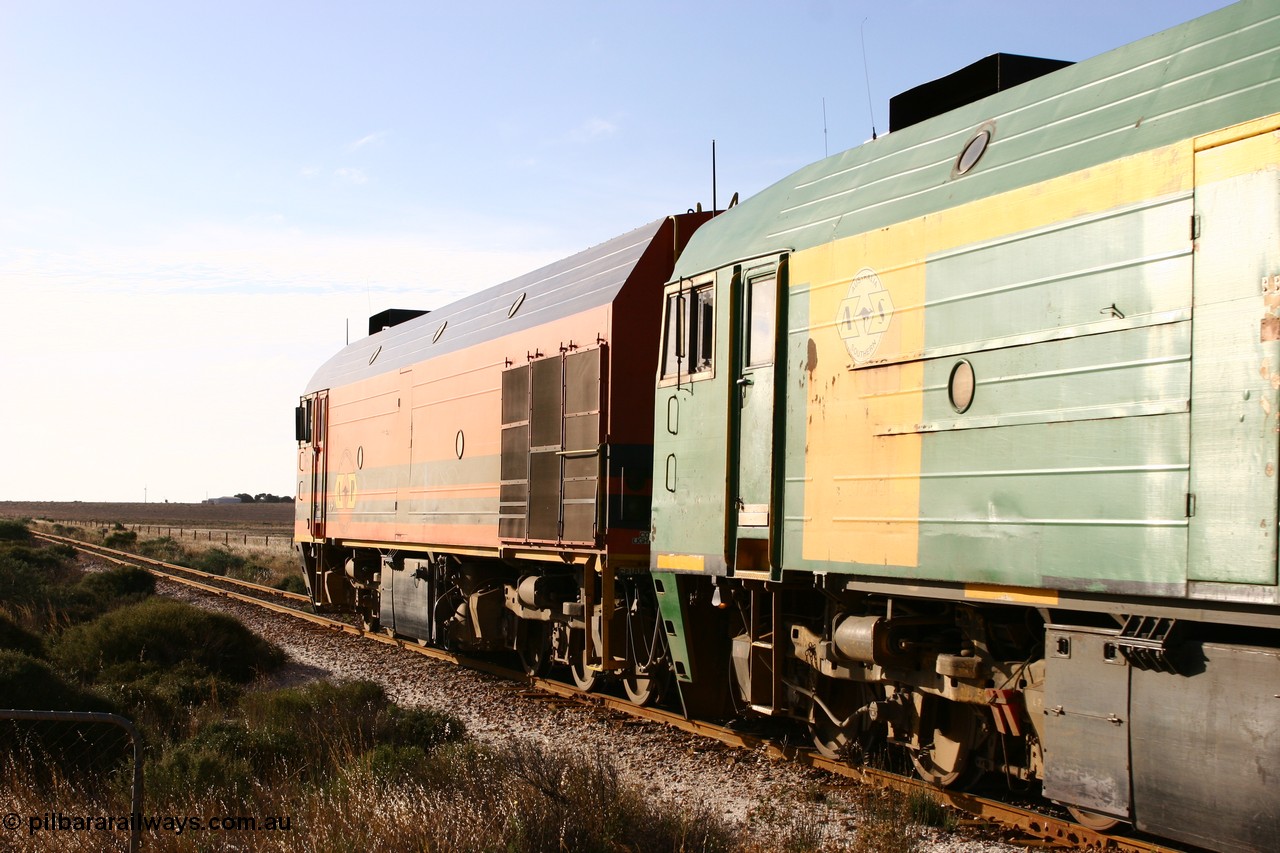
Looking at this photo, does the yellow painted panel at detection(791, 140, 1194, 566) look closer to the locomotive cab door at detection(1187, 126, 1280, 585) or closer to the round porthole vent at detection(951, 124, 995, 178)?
the round porthole vent at detection(951, 124, 995, 178)

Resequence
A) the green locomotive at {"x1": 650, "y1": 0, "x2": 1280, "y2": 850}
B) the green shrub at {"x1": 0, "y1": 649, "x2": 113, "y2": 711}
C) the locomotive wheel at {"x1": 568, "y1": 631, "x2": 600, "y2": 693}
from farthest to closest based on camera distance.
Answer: the locomotive wheel at {"x1": 568, "y1": 631, "x2": 600, "y2": 693} < the green shrub at {"x1": 0, "y1": 649, "x2": 113, "y2": 711} < the green locomotive at {"x1": 650, "y1": 0, "x2": 1280, "y2": 850}

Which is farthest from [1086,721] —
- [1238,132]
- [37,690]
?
[37,690]

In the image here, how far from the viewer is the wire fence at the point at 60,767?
5.62 meters

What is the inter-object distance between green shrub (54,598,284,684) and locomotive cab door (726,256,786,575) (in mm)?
8346

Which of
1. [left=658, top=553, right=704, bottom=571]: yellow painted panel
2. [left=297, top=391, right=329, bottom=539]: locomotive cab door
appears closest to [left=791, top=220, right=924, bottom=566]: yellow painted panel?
[left=658, top=553, right=704, bottom=571]: yellow painted panel

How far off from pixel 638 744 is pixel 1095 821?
14.3 ft

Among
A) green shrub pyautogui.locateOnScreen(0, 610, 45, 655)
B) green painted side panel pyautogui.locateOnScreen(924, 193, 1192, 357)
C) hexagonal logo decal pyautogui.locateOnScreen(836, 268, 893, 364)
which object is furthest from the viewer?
green shrub pyautogui.locateOnScreen(0, 610, 45, 655)

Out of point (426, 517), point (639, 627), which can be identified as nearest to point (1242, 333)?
point (639, 627)

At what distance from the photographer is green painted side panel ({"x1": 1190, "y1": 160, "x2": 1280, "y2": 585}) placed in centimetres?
502

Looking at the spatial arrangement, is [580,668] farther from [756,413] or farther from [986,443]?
[986,443]

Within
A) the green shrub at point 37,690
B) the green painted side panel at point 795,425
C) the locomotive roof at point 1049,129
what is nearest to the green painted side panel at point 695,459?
the green painted side panel at point 795,425

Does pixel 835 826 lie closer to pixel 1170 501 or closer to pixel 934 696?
pixel 934 696

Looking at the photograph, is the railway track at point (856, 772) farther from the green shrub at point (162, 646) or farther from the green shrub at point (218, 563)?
the green shrub at point (218, 563)

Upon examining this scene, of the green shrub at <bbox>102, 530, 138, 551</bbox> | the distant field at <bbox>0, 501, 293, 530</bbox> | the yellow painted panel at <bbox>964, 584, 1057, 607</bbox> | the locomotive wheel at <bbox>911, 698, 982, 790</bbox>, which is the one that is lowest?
the distant field at <bbox>0, 501, 293, 530</bbox>
